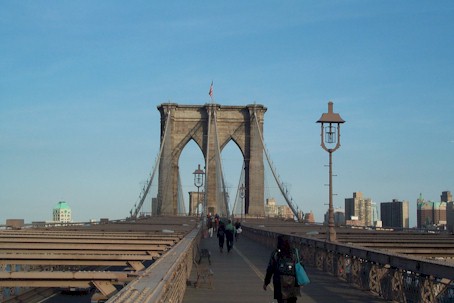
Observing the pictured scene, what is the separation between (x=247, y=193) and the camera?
306 ft

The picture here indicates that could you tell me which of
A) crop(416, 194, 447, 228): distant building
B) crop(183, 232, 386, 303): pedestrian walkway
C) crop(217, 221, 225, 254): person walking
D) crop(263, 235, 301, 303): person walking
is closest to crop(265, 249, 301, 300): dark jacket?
crop(263, 235, 301, 303): person walking

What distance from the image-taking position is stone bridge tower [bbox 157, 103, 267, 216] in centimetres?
9169

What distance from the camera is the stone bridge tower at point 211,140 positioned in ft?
301

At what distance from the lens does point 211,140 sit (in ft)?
305

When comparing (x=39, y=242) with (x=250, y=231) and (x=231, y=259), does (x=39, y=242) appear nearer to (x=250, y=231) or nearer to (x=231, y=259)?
(x=231, y=259)

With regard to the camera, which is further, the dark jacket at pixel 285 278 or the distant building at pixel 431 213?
the distant building at pixel 431 213

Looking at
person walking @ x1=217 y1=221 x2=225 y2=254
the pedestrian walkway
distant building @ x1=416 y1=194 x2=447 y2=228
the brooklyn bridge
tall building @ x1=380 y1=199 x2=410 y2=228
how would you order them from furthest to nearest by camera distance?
1. tall building @ x1=380 y1=199 x2=410 y2=228
2. distant building @ x1=416 y1=194 x2=447 y2=228
3. person walking @ x1=217 y1=221 x2=225 y2=254
4. the pedestrian walkway
5. the brooklyn bridge

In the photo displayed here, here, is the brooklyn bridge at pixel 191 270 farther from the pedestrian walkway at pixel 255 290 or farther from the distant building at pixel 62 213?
the distant building at pixel 62 213

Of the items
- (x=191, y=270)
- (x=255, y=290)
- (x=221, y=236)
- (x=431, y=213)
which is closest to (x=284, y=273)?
(x=255, y=290)

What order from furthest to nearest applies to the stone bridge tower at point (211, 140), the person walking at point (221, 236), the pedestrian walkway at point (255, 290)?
the stone bridge tower at point (211, 140)
the person walking at point (221, 236)
the pedestrian walkway at point (255, 290)

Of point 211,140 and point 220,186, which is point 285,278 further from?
point 211,140

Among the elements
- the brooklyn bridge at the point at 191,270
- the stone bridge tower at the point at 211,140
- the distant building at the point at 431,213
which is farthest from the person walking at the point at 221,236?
the stone bridge tower at the point at 211,140

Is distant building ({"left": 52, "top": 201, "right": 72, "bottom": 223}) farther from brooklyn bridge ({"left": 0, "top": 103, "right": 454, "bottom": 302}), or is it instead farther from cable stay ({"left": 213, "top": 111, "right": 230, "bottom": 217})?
brooklyn bridge ({"left": 0, "top": 103, "right": 454, "bottom": 302})

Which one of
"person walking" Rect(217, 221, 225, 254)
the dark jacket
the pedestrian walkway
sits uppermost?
the dark jacket
